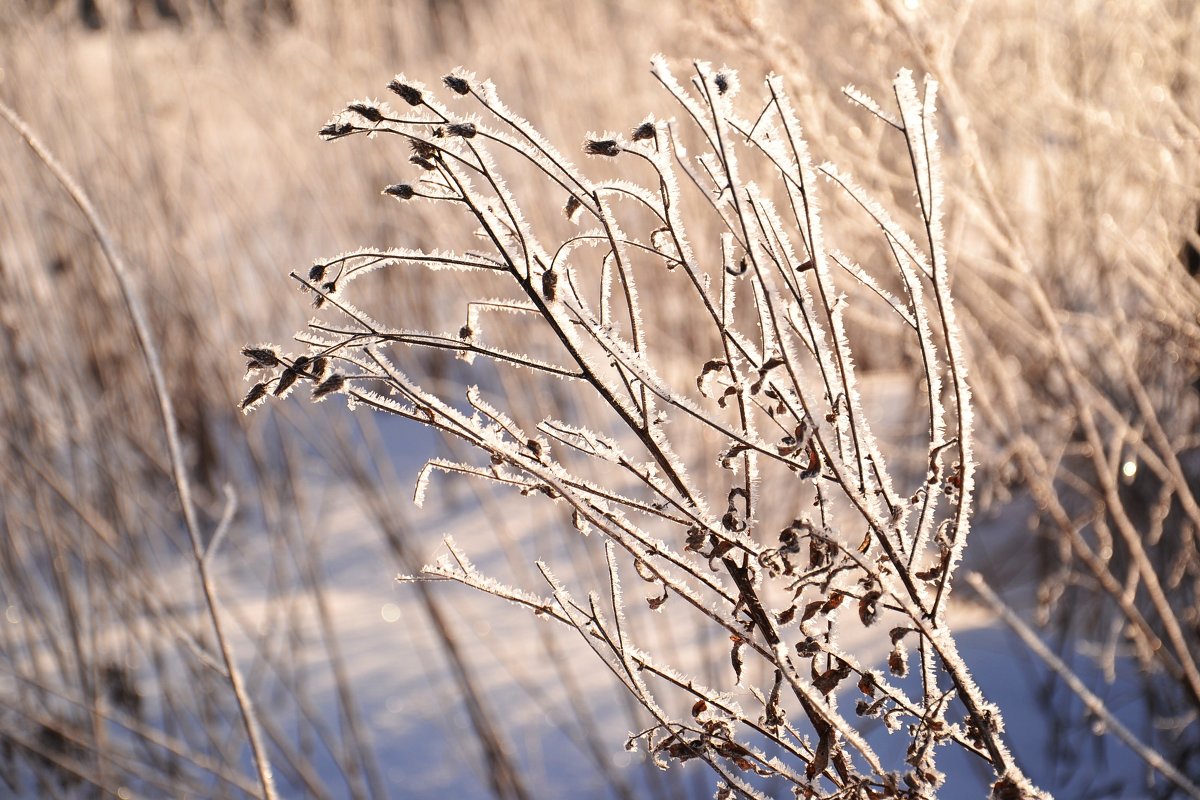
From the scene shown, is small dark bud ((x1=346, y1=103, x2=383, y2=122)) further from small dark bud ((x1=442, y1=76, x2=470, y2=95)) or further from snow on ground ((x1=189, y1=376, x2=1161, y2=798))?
snow on ground ((x1=189, y1=376, x2=1161, y2=798))

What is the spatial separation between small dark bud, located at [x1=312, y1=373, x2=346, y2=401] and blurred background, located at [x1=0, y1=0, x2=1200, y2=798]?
710mm

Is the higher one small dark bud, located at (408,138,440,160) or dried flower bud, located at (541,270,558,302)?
small dark bud, located at (408,138,440,160)

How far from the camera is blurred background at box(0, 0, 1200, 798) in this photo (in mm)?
1457

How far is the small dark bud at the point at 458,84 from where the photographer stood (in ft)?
1.86

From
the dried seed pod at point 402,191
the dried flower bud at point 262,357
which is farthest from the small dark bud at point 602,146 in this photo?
the dried flower bud at point 262,357

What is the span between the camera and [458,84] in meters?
0.57

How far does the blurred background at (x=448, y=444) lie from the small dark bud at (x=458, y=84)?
1.96 feet

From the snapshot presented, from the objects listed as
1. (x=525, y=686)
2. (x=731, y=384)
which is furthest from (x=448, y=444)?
(x=731, y=384)

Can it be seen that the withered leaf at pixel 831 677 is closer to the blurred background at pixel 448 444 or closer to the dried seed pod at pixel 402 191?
the dried seed pod at pixel 402 191

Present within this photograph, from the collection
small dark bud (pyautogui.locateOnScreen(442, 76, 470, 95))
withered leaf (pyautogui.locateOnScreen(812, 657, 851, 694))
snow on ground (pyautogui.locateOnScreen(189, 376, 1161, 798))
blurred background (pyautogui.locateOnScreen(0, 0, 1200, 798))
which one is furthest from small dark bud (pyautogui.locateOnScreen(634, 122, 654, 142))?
snow on ground (pyautogui.locateOnScreen(189, 376, 1161, 798))

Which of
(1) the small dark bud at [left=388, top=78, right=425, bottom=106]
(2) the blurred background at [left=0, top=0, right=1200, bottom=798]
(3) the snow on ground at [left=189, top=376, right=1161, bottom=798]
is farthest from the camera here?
(3) the snow on ground at [left=189, top=376, right=1161, bottom=798]

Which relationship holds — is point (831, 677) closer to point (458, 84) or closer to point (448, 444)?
point (458, 84)

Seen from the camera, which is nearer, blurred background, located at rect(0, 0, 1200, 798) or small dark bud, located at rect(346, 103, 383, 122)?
small dark bud, located at rect(346, 103, 383, 122)

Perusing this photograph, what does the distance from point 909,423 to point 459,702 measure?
1342 mm
